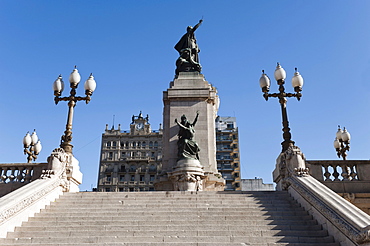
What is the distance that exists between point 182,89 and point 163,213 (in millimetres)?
11219

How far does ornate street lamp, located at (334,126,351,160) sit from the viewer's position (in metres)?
20.0

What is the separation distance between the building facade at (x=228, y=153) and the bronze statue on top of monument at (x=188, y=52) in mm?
51093

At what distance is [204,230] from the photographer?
9.16 m

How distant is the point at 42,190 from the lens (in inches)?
453

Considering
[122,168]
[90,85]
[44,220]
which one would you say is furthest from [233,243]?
[122,168]

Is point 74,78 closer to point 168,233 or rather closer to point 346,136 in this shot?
point 168,233

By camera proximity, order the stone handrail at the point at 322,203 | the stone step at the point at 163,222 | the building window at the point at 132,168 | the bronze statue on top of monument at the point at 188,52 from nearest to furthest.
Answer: the stone handrail at the point at 322,203, the stone step at the point at 163,222, the bronze statue on top of monument at the point at 188,52, the building window at the point at 132,168

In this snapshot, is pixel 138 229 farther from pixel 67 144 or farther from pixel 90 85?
pixel 90 85

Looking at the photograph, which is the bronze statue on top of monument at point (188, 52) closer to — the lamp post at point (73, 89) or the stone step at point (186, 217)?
the lamp post at point (73, 89)

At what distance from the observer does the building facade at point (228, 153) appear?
239 feet

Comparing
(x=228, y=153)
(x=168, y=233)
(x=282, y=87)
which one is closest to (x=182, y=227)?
(x=168, y=233)

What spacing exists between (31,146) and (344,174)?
17489 millimetres

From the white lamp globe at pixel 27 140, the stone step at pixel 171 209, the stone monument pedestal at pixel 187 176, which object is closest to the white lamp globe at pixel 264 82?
the stone monument pedestal at pixel 187 176

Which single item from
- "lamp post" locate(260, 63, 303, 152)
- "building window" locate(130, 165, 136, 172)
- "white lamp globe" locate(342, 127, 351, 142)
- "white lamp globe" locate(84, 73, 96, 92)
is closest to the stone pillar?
"lamp post" locate(260, 63, 303, 152)
